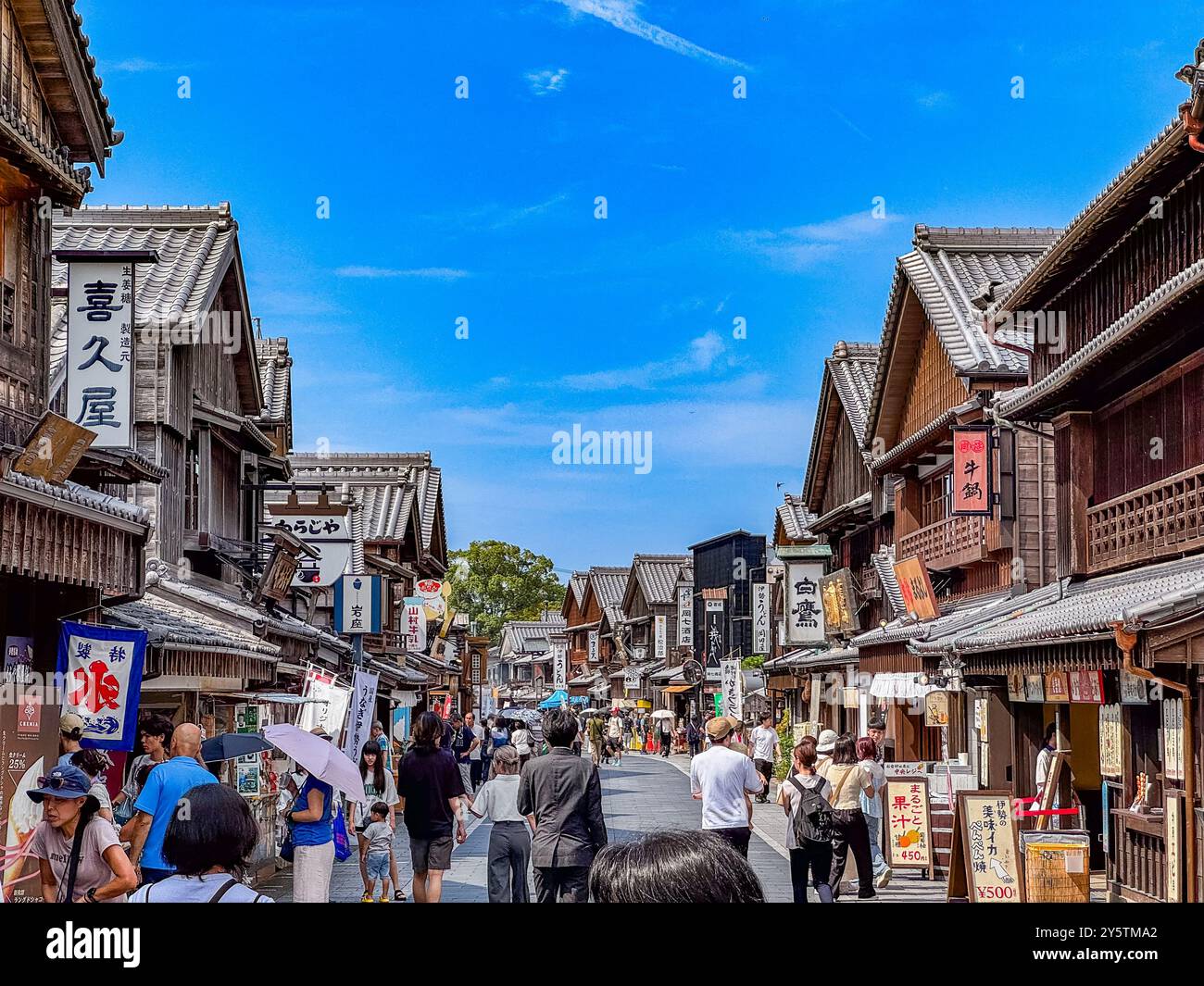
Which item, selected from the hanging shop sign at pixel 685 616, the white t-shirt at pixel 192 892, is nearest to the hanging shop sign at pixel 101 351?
the white t-shirt at pixel 192 892

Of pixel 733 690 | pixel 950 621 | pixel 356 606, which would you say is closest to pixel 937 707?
pixel 950 621

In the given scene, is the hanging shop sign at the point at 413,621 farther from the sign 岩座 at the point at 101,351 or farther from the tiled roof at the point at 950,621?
the sign 岩座 at the point at 101,351

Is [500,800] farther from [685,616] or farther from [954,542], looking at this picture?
[685,616]

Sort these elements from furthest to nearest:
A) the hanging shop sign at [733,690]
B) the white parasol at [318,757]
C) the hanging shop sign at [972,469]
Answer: the hanging shop sign at [733,690], the hanging shop sign at [972,469], the white parasol at [318,757]

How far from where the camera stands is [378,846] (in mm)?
14203

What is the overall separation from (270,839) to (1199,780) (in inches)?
424

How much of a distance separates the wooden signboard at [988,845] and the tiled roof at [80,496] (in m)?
8.38

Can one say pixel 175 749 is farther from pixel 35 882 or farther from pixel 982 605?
pixel 982 605

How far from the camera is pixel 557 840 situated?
10.6 metres

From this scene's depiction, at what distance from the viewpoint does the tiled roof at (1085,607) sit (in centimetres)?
1138

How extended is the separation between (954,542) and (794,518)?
20.5 metres

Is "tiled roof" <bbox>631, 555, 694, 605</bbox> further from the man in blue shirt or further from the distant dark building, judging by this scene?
the man in blue shirt

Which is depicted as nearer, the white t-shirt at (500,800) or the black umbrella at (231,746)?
the white t-shirt at (500,800)

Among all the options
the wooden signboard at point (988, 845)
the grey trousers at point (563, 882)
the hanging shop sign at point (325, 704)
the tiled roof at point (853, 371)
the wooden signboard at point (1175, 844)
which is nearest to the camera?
the grey trousers at point (563, 882)
